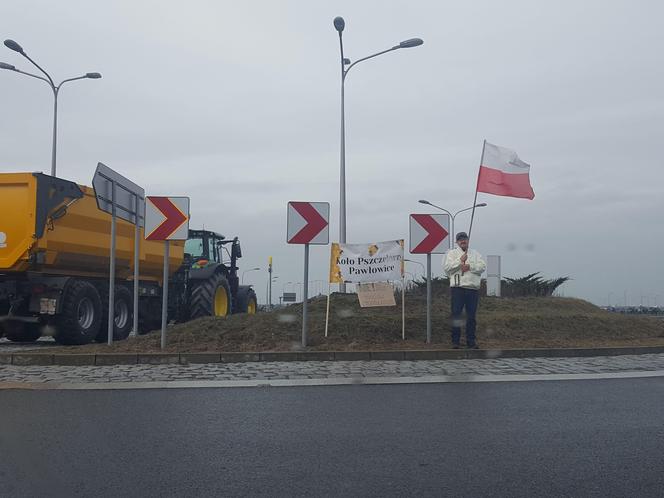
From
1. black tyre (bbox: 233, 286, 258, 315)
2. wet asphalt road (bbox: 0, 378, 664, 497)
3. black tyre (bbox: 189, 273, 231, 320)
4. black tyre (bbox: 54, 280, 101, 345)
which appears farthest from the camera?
black tyre (bbox: 233, 286, 258, 315)

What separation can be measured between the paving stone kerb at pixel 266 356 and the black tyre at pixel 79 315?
117 inches

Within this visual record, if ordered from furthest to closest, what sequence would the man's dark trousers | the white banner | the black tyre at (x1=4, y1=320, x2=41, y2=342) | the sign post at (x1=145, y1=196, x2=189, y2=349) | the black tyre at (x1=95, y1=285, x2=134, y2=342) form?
the black tyre at (x1=95, y1=285, x2=134, y2=342) → the black tyre at (x1=4, y1=320, x2=41, y2=342) → the white banner → the sign post at (x1=145, y1=196, x2=189, y2=349) → the man's dark trousers

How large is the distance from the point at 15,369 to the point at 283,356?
139 inches

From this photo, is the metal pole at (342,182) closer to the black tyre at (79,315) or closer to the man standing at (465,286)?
the black tyre at (79,315)

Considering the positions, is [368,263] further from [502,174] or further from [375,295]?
[502,174]

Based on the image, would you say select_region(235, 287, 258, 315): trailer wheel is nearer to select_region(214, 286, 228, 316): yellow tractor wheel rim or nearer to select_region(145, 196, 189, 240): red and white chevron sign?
select_region(214, 286, 228, 316): yellow tractor wheel rim

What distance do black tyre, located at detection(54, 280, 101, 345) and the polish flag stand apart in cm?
754

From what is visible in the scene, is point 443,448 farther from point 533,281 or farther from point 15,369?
point 533,281

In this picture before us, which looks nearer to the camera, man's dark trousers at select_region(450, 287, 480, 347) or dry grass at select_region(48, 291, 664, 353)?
man's dark trousers at select_region(450, 287, 480, 347)

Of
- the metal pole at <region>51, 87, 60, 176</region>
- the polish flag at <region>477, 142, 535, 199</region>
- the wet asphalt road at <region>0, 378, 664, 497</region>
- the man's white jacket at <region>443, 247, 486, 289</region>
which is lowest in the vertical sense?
the wet asphalt road at <region>0, 378, 664, 497</region>

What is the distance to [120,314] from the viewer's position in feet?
50.8

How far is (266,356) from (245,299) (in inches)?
415

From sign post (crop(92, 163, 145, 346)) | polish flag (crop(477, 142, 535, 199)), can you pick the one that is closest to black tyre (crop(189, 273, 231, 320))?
sign post (crop(92, 163, 145, 346))

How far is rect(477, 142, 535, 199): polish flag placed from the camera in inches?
513
